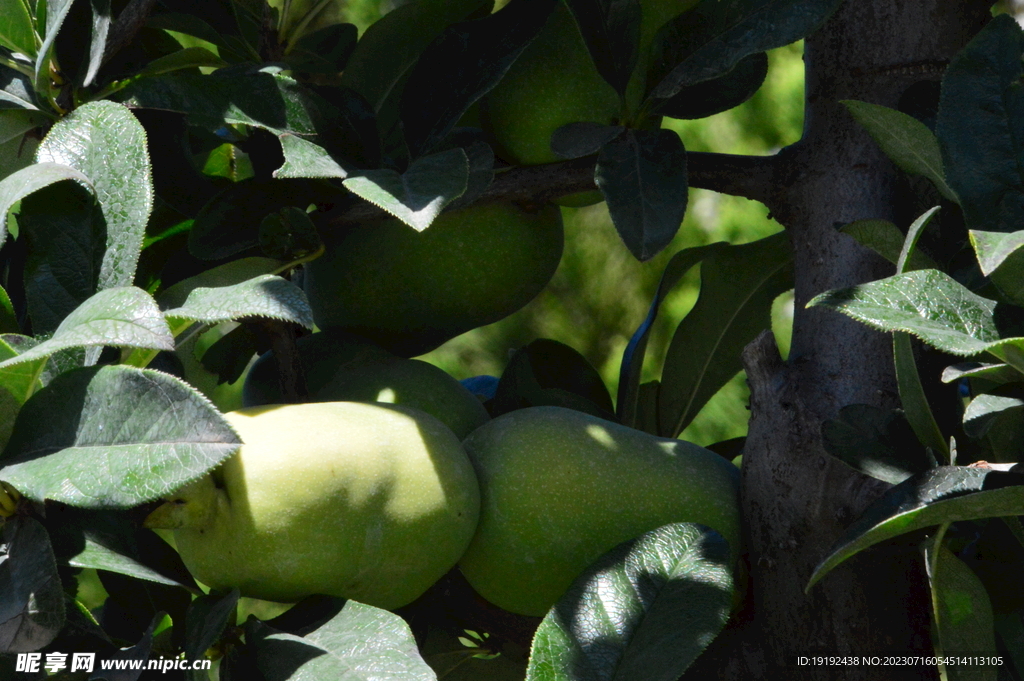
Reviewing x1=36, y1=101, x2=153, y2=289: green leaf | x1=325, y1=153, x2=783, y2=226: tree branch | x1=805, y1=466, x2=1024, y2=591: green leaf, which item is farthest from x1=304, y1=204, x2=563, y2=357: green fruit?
x1=805, y1=466, x2=1024, y2=591: green leaf

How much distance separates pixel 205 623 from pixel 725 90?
1.10 feet

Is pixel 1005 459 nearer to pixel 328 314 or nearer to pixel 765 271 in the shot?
pixel 765 271

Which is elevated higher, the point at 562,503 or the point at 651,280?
the point at 562,503

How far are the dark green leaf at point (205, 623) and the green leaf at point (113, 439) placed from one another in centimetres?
7

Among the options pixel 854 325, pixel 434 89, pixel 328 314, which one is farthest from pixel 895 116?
pixel 328 314

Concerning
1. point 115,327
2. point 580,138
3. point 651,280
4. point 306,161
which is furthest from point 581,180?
point 651,280

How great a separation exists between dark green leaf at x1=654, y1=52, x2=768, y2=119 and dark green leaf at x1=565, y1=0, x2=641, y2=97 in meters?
0.03

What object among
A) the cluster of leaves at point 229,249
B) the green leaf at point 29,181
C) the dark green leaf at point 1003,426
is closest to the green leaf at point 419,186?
the cluster of leaves at point 229,249

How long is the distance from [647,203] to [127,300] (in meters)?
0.22

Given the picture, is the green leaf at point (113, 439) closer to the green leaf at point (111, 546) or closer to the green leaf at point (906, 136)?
the green leaf at point (111, 546)

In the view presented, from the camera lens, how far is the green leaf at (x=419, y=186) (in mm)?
376

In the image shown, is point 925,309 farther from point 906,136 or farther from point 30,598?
point 30,598

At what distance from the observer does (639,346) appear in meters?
0.55

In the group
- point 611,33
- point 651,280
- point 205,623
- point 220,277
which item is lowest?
point 651,280
